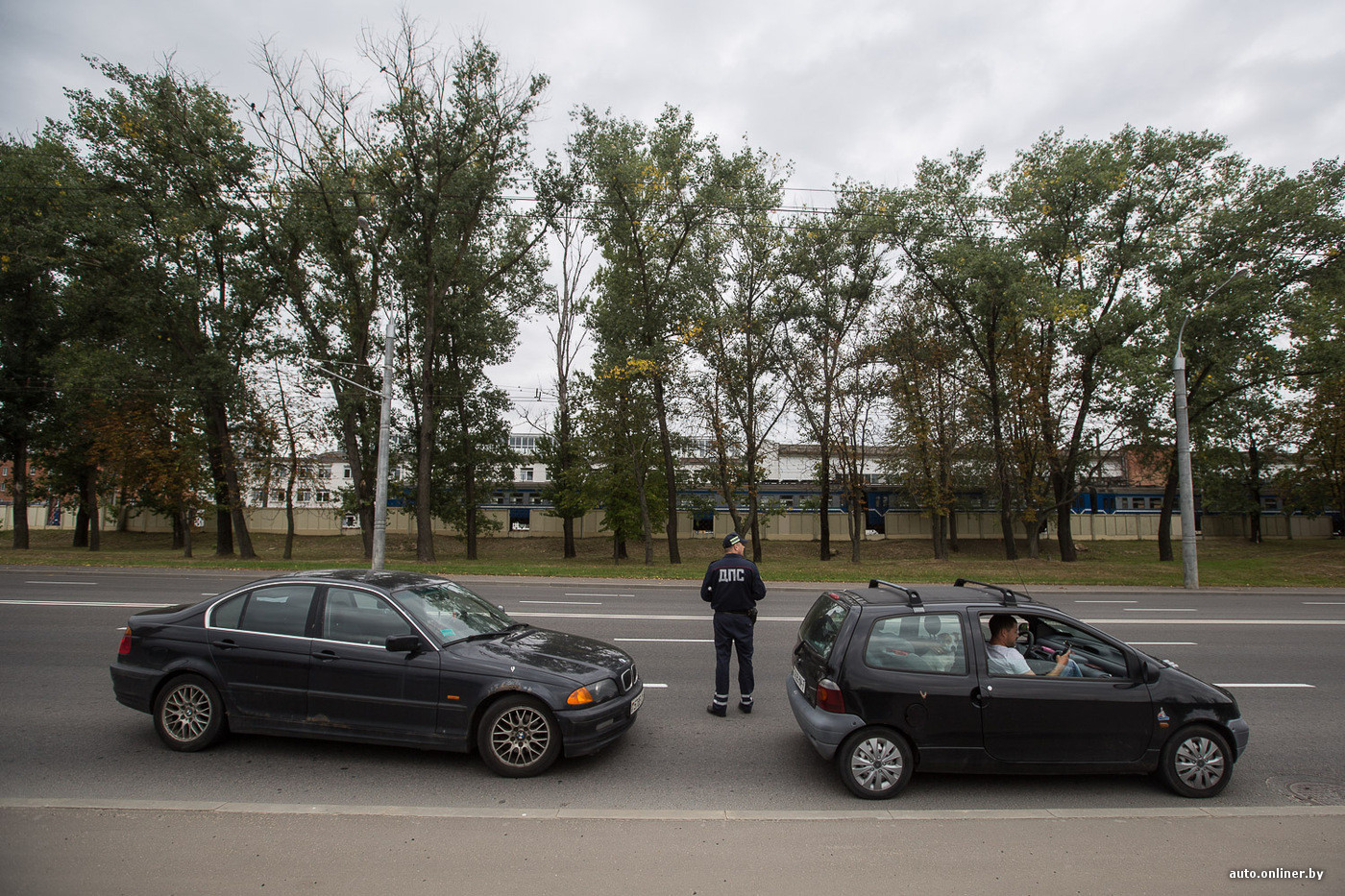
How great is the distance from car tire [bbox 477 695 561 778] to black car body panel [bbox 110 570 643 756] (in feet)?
0.28

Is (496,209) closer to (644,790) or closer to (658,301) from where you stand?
(658,301)

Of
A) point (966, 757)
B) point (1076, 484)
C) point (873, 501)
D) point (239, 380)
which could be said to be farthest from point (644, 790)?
point (873, 501)

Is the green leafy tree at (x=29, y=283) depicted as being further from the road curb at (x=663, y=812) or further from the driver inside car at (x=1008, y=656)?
the driver inside car at (x=1008, y=656)

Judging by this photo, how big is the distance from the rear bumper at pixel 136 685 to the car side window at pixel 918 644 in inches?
229

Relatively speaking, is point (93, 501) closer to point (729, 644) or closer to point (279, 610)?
point (279, 610)

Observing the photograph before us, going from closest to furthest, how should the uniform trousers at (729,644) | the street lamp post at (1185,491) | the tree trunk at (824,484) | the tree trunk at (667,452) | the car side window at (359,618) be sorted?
the car side window at (359,618)
the uniform trousers at (729,644)
the street lamp post at (1185,491)
the tree trunk at (667,452)
the tree trunk at (824,484)

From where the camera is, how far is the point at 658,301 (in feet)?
96.6

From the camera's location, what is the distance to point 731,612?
651cm

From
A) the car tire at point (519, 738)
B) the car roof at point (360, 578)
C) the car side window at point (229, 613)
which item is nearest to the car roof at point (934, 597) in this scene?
the car tire at point (519, 738)

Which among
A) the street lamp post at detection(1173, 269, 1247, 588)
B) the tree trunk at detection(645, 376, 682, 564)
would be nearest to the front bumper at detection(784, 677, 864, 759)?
the street lamp post at detection(1173, 269, 1247, 588)

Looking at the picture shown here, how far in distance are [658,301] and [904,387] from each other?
11928 mm

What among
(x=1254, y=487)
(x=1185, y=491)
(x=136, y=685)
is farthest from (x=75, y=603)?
(x=1254, y=487)

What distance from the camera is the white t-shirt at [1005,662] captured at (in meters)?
5.02

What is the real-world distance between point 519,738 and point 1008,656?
379cm
